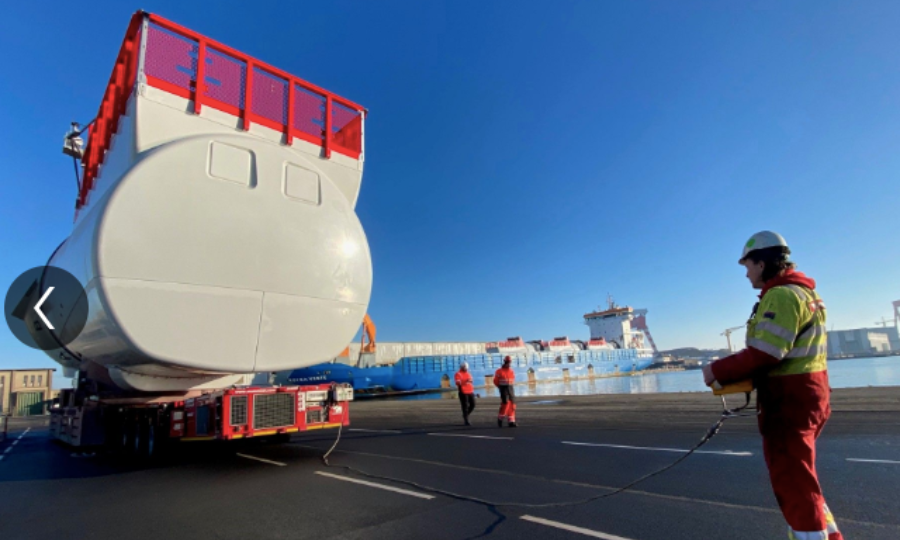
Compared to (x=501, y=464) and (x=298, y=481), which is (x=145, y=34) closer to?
(x=298, y=481)

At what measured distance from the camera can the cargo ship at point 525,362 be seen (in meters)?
34.5

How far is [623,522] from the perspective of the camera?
3.69 m

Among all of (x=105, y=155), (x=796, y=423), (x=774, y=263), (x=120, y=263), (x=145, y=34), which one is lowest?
(x=796, y=423)

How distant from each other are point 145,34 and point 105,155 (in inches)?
78.5

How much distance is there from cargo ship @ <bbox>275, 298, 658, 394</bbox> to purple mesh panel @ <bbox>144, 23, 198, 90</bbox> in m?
18.7

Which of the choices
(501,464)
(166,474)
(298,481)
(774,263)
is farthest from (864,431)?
(166,474)

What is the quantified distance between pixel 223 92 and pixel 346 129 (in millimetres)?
1888

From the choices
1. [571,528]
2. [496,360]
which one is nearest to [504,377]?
[571,528]

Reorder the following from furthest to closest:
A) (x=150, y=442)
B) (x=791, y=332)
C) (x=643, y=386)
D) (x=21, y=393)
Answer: (x=643, y=386)
(x=21, y=393)
(x=150, y=442)
(x=791, y=332)

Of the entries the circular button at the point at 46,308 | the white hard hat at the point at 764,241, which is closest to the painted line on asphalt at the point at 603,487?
the white hard hat at the point at 764,241

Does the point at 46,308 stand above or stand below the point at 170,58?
below

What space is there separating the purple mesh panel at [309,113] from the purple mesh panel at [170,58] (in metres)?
1.37

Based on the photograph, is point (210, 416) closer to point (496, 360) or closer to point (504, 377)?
point (504, 377)

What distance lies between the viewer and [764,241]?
259 cm
